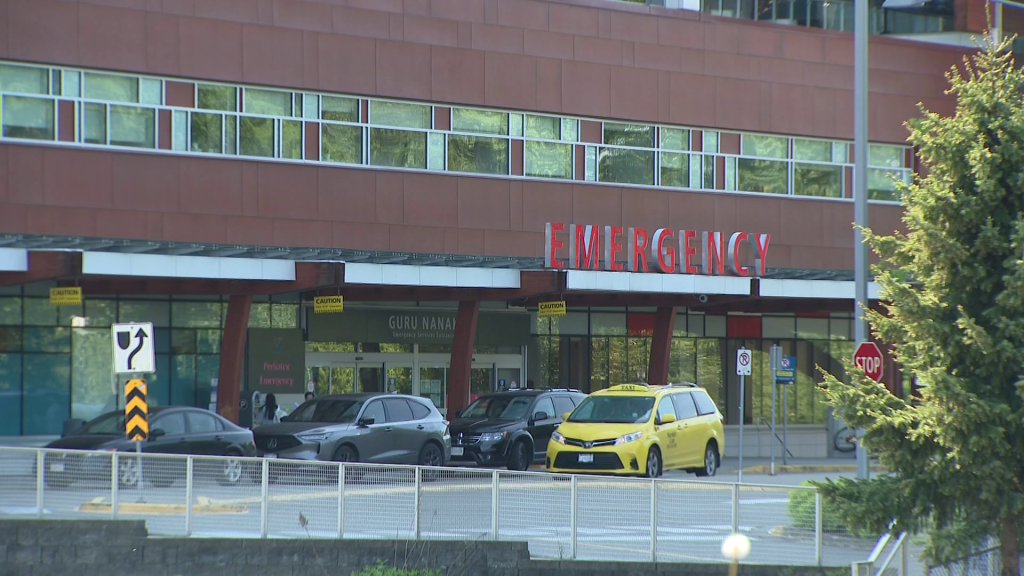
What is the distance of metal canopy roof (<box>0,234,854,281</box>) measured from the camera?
27328 mm

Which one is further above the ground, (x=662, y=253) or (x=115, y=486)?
(x=662, y=253)

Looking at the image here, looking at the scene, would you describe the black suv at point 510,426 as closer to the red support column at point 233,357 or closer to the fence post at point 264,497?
the red support column at point 233,357

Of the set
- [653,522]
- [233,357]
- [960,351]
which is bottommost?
[653,522]

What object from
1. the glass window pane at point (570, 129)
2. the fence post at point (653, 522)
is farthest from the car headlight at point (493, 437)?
the glass window pane at point (570, 129)

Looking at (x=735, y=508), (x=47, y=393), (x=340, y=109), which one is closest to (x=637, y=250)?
(x=340, y=109)

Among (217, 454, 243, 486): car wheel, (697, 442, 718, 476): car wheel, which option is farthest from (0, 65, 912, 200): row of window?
(217, 454, 243, 486): car wheel

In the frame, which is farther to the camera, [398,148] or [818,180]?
[818,180]

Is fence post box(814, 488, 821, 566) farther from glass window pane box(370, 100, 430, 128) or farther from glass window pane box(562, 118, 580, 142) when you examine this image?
glass window pane box(562, 118, 580, 142)

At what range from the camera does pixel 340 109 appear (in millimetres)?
32000

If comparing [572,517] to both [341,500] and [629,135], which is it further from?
[629,135]

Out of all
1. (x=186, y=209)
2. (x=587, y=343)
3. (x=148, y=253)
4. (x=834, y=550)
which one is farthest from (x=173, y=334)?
(x=834, y=550)

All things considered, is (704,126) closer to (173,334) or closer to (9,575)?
(173,334)

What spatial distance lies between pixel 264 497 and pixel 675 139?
23.2 m

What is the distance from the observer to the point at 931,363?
13.7 metres
